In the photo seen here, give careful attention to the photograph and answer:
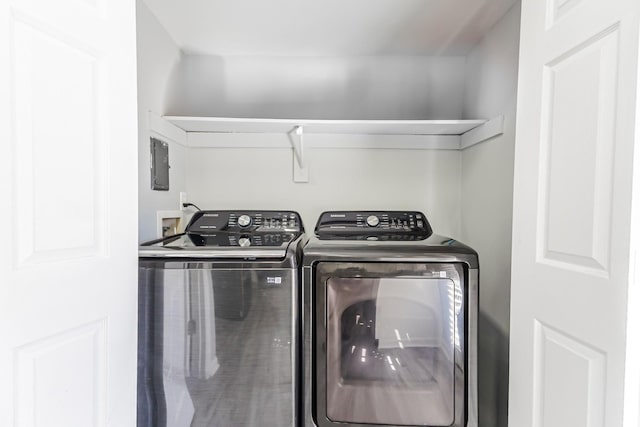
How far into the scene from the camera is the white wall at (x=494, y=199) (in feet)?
4.96

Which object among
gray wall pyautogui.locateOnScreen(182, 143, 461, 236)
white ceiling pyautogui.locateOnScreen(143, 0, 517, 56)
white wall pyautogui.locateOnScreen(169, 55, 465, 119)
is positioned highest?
white ceiling pyautogui.locateOnScreen(143, 0, 517, 56)

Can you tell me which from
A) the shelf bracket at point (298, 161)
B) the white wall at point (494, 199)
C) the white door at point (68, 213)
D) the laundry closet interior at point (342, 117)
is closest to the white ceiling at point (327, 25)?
the laundry closet interior at point (342, 117)

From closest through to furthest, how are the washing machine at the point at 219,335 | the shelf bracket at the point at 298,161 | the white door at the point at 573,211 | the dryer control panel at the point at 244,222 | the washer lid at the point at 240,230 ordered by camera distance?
the white door at the point at 573,211, the washing machine at the point at 219,335, the washer lid at the point at 240,230, the dryer control panel at the point at 244,222, the shelf bracket at the point at 298,161

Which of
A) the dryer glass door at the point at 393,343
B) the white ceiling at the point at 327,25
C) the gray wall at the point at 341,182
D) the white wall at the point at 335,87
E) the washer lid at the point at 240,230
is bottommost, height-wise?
the dryer glass door at the point at 393,343

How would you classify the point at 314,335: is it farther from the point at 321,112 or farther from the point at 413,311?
the point at 321,112

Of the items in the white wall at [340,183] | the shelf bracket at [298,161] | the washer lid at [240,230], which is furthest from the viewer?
the white wall at [340,183]

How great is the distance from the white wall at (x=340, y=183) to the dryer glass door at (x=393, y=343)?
921mm

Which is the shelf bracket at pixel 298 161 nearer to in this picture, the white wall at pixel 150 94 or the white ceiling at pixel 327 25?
the white ceiling at pixel 327 25

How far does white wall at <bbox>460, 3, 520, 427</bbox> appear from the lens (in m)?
1.51

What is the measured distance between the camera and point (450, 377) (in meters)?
1.19

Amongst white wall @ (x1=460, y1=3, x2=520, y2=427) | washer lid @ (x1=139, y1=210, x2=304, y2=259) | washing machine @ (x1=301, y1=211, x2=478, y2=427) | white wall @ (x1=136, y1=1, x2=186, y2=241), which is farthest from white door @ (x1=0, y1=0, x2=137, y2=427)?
white wall @ (x1=460, y1=3, x2=520, y2=427)

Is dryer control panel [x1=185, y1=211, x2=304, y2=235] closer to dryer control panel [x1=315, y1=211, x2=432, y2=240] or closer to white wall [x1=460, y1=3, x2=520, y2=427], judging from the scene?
dryer control panel [x1=315, y1=211, x2=432, y2=240]

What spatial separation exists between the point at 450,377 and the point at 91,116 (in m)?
1.42

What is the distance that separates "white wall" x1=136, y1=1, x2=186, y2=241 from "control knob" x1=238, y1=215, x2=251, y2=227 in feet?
1.30
